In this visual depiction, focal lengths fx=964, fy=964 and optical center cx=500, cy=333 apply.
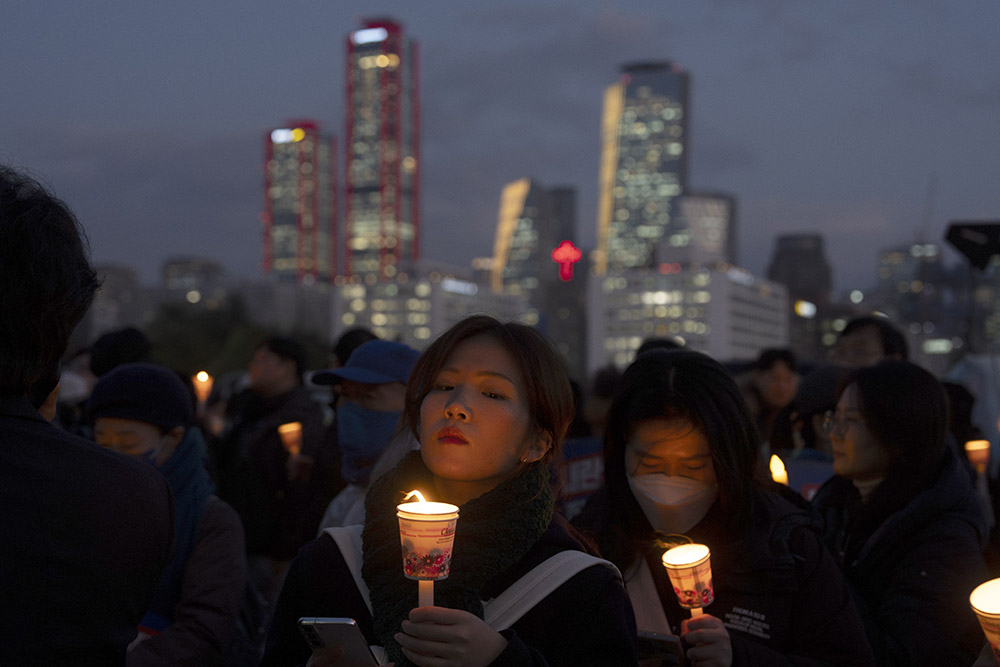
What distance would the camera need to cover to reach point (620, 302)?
534ft

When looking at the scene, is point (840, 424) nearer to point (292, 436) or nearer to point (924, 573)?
point (924, 573)

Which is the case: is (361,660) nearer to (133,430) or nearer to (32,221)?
(32,221)

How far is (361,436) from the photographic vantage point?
14.1ft

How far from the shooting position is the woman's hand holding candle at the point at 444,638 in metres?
1.83

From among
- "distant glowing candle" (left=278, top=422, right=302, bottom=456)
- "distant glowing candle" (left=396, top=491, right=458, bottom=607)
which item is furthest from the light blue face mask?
"distant glowing candle" (left=396, top=491, right=458, bottom=607)

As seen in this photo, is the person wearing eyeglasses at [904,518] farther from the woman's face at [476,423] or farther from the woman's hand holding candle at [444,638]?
the woman's hand holding candle at [444,638]

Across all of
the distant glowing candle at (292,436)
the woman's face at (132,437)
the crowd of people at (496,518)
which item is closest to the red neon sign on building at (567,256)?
the distant glowing candle at (292,436)

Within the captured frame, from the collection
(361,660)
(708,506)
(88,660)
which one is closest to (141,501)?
(88,660)

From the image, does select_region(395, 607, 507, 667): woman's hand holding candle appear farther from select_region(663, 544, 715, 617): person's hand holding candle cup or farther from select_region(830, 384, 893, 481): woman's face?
select_region(830, 384, 893, 481): woman's face

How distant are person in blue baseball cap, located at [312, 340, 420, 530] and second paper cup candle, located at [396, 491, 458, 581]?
2381 mm

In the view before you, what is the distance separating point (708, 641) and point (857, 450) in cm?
134

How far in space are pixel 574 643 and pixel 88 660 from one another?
99cm

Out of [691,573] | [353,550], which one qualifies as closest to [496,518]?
[353,550]

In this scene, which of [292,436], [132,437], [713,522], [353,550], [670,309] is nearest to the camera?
[353,550]
